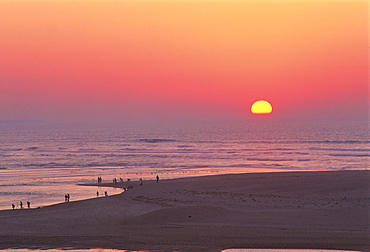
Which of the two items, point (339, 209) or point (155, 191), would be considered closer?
point (339, 209)

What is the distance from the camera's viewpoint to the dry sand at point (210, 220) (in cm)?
1980

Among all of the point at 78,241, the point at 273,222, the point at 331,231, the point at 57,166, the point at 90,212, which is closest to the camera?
the point at 78,241

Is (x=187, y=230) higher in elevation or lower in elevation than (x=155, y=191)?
lower

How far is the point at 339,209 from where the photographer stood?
27844mm

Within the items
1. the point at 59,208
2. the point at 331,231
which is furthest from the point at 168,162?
the point at 331,231

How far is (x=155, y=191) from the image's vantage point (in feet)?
133

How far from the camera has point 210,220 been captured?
1004 inches

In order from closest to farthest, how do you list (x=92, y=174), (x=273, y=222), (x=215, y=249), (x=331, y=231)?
(x=215, y=249) → (x=331, y=231) → (x=273, y=222) → (x=92, y=174)

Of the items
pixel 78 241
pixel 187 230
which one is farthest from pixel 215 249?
pixel 78 241

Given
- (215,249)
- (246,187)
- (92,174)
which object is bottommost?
(215,249)

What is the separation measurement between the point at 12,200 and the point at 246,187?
2052 centimetres

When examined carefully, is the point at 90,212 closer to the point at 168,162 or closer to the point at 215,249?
the point at 215,249

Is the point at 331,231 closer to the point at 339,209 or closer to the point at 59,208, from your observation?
the point at 339,209

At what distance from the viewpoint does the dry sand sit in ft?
65.0
